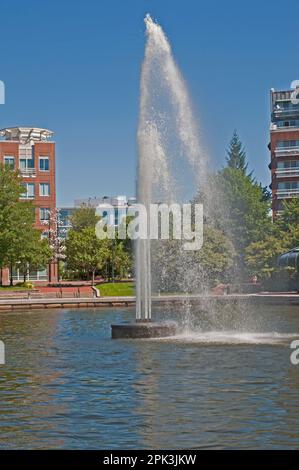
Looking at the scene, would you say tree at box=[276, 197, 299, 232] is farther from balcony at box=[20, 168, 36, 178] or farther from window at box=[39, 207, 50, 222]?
balcony at box=[20, 168, 36, 178]

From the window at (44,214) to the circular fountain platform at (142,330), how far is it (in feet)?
235

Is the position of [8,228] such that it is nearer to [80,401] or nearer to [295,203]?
[295,203]

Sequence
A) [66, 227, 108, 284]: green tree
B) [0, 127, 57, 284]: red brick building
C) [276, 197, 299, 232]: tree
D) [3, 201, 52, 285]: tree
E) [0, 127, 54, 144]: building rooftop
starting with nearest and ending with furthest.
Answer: [3, 201, 52, 285]: tree
[276, 197, 299, 232]: tree
[66, 227, 108, 284]: green tree
[0, 127, 57, 284]: red brick building
[0, 127, 54, 144]: building rooftop

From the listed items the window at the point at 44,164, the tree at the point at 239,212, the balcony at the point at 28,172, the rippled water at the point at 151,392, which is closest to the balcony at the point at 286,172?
the tree at the point at 239,212

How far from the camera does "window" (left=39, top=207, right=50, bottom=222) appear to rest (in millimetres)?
101125

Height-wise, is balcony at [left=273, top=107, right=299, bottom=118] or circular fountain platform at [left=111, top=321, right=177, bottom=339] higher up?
balcony at [left=273, top=107, right=299, bottom=118]

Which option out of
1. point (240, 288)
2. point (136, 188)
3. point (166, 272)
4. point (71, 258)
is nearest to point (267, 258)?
point (240, 288)

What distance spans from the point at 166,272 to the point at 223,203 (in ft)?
52.9

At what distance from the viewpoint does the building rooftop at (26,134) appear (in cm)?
10690

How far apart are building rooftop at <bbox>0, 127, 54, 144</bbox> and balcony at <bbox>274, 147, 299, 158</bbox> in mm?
31029

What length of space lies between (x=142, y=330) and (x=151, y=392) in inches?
464

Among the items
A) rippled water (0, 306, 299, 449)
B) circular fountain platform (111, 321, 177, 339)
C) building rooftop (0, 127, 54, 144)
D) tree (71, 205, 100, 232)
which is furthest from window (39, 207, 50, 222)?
circular fountain platform (111, 321, 177, 339)

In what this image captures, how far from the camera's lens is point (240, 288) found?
250 ft

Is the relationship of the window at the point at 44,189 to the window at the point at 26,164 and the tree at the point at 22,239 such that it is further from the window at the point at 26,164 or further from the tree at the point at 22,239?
the tree at the point at 22,239
